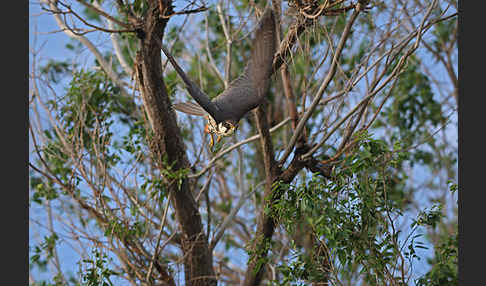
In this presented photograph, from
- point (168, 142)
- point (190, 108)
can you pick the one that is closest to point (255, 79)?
point (190, 108)

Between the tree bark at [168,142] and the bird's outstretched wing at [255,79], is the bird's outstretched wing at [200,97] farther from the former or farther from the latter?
the tree bark at [168,142]

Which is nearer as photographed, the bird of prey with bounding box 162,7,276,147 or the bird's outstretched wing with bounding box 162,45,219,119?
the bird's outstretched wing with bounding box 162,45,219,119

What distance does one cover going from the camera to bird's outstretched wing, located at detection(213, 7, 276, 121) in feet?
8.29

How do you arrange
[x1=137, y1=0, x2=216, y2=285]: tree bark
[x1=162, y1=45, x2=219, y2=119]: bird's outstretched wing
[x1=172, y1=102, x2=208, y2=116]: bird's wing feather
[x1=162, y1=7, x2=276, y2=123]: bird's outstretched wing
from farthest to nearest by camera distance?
[x1=137, y1=0, x2=216, y2=285]: tree bark → [x1=172, y1=102, x2=208, y2=116]: bird's wing feather → [x1=162, y1=7, x2=276, y2=123]: bird's outstretched wing → [x1=162, y1=45, x2=219, y2=119]: bird's outstretched wing

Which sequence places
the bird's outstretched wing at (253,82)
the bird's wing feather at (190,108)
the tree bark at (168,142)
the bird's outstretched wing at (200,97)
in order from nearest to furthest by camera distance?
the bird's outstretched wing at (200,97), the bird's outstretched wing at (253,82), the bird's wing feather at (190,108), the tree bark at (168,142)

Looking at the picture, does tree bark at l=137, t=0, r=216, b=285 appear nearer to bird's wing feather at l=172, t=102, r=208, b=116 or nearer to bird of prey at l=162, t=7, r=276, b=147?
bird's wing feather at l=172, t=102, r=208, b=116

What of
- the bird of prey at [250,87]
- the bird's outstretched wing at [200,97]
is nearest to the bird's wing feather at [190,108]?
the bird of prey at [250,87]

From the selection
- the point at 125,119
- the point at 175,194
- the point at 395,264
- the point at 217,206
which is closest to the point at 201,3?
the point at 175,194

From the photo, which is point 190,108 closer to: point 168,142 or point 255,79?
point 255,79

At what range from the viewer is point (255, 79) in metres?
2.61

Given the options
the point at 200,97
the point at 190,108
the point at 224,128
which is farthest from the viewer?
the point at 190,108

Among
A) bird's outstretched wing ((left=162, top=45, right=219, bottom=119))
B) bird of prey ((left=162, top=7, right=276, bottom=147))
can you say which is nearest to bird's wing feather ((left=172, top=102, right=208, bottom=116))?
bird of prey ((left=162, top=7, right=276, bottom=147))

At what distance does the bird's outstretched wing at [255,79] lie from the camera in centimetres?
253

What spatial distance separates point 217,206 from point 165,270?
2.51 meters
